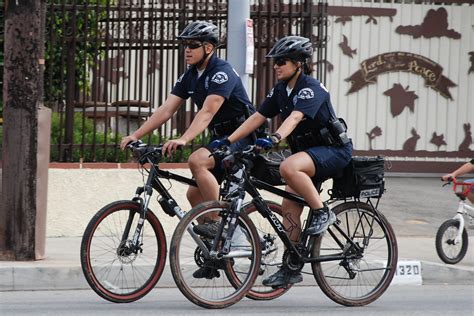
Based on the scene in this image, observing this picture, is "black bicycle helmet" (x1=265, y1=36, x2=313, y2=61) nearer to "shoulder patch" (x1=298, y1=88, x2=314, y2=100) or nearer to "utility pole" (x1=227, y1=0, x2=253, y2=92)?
"shoulder patch" (x1=298, y1=88, x2=314, y2=100)

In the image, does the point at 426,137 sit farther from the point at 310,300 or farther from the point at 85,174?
the point at 310,300

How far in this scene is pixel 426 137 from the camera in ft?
51.0

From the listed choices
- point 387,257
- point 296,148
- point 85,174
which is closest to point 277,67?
point 296,148

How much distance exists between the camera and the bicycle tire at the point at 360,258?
27.7ft

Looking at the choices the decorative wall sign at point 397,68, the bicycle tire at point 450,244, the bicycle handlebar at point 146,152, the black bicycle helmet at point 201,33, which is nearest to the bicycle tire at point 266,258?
the bicycle handlebar at point 146,152

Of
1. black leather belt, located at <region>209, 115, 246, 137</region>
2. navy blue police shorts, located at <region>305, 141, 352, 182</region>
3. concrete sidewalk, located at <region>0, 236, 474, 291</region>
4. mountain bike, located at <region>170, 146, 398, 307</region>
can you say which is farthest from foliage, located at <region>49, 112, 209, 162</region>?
navy blue police shorts, located at <region>305, 141, 352, 182</region>

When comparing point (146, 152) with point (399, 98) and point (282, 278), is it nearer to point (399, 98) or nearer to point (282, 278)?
point (282, 278)

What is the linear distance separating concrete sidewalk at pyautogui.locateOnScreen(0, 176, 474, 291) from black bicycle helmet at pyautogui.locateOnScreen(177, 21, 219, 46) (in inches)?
82.2

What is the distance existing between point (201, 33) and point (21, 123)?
1.93m

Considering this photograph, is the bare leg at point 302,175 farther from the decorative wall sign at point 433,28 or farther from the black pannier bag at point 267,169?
the decorative wall sign at point 433,28

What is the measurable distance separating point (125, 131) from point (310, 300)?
412 centimetres

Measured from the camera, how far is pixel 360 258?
8578 mm

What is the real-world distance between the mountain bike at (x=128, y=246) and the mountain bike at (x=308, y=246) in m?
0.21

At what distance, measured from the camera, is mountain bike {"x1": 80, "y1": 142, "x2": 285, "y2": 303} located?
26.1 ft
